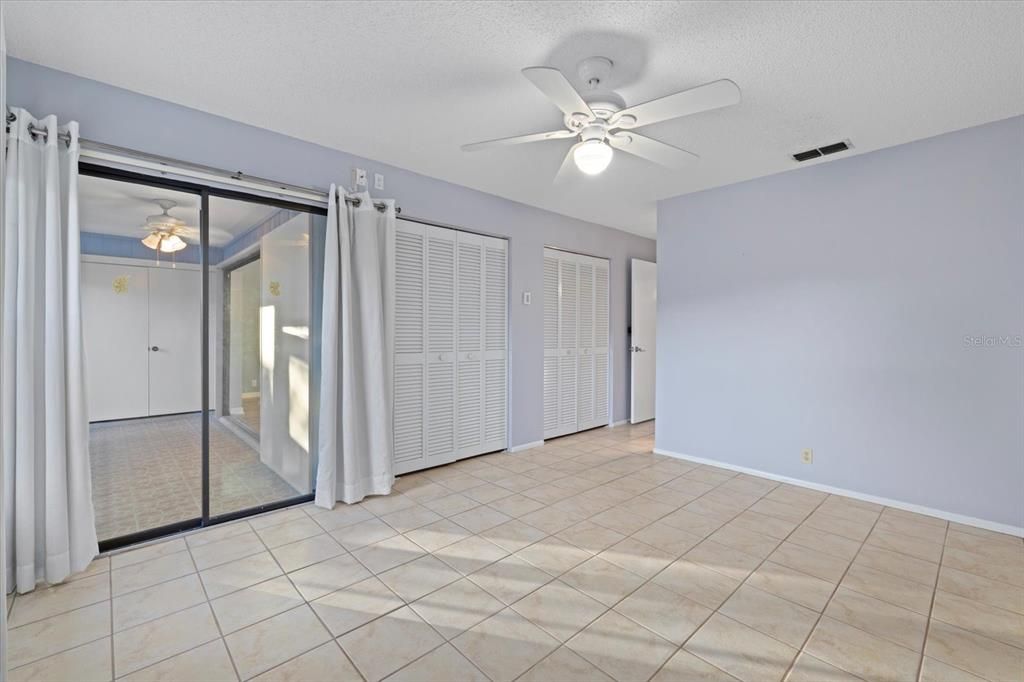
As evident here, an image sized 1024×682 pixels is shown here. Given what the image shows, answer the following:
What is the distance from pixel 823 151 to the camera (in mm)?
3406

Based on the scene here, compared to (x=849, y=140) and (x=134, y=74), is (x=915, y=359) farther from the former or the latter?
(x=134, y=74)

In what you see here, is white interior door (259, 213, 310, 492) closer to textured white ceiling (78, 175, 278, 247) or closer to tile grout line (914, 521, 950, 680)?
textured white ceiling (78, 175, 278, 247)

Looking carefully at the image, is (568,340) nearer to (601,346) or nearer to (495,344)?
(601,346)

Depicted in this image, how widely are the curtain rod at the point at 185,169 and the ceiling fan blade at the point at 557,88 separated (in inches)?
70.0

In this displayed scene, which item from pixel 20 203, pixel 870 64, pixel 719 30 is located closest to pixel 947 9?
pixel 870 64

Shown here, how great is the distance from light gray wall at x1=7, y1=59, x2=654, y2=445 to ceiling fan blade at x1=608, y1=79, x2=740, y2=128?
5.74 feet

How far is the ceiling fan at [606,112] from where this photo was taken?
209cm

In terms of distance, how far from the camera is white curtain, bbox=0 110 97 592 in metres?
2.24

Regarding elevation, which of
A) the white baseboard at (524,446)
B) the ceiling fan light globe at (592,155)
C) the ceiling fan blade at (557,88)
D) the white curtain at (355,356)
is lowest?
the white baseboard at (524,446)

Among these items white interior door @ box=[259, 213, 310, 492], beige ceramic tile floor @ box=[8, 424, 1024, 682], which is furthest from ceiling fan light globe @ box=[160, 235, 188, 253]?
beige ceramic tile floor @ box=[8, 424, 1024, 682]

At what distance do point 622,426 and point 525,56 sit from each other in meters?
4.56

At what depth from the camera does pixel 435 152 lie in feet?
11.4

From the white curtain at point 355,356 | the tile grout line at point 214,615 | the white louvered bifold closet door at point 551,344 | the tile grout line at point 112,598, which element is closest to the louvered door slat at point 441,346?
the white curtain at point 355,356

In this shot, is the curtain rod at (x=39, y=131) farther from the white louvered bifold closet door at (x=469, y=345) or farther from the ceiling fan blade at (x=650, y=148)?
the ceiling fan blade at (x=650, y=148)
